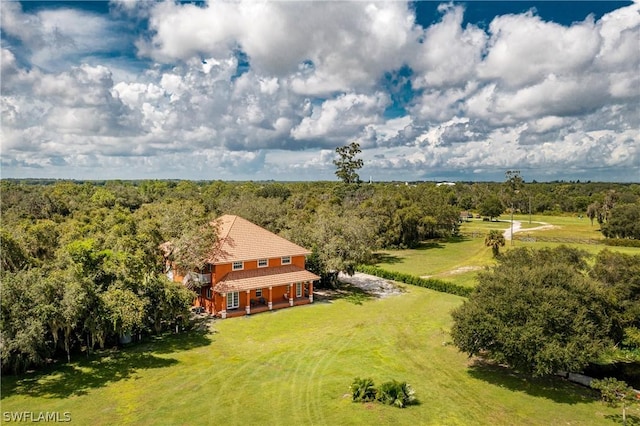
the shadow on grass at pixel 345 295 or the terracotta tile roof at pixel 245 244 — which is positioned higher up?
the terracotta tile roof at pixel 245 244

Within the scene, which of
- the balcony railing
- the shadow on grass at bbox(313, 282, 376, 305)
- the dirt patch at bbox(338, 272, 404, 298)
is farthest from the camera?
the dirt patch at bbox(338, 272, 404, 298)

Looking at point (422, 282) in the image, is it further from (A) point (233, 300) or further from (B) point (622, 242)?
(B) point (622, 242)

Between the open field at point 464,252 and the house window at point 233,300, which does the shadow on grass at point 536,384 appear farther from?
the open field at point 464,252

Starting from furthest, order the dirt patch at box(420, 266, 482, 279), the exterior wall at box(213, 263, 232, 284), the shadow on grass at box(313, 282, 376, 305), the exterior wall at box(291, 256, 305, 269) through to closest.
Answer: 1. the dirt patch at box(420, 266, 482, 279)
2. the shadow on grass at box(313, 282, 376, 305)
3. the exterior wall at box(291, 256, 305, 269)
4. the exterior wall at box(213, 263, 232, 284)

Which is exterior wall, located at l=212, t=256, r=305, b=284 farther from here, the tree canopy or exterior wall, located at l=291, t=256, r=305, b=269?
the tree canopy

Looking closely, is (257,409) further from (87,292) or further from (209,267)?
(209,267)

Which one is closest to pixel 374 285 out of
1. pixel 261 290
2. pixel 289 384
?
pixel 261 290

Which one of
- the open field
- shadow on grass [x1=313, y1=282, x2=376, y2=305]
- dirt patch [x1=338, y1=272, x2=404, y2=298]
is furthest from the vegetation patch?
the open field

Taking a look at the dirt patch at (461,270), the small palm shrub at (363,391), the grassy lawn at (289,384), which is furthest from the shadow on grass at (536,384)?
the dirt patch at (461,270)
